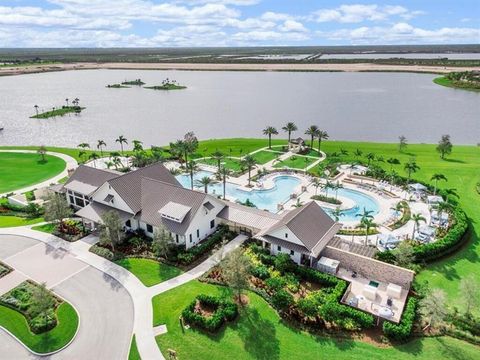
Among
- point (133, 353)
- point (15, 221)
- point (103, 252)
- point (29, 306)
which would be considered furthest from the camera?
point (15, 221)

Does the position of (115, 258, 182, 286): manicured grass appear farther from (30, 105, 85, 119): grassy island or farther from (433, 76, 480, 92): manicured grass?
(433, 76, 480, 92): manicured grass

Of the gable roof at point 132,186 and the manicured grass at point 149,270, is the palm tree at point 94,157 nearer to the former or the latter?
the gable roof at point 132,186

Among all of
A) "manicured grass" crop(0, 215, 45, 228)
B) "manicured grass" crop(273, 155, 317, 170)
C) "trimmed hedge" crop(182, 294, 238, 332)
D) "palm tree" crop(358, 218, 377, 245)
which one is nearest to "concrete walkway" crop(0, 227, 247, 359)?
"manicured grass" crop(0, 215, 45, 228)

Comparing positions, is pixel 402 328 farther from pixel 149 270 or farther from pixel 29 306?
pixel 29 306

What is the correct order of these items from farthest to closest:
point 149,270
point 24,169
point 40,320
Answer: point 24,169
point 149,270
point 40,320

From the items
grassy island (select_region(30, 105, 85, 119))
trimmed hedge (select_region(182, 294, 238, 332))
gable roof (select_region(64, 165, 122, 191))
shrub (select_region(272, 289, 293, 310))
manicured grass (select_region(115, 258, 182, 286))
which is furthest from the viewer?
grassy island (select_region(30, 105, 85, 119))

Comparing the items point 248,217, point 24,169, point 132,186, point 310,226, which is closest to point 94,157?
point 24,169

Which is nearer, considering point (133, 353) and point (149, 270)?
point (133, 353)
